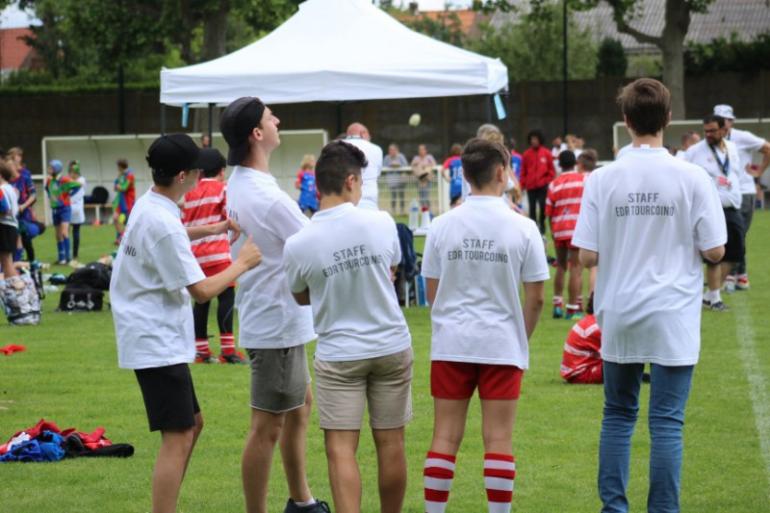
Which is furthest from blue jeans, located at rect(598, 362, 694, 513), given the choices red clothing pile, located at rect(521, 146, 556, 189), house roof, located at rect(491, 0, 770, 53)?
house roof, located at rect(491, 0, 770, 53)

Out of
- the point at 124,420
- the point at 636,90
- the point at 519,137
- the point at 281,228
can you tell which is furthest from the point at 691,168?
the point at 519,137

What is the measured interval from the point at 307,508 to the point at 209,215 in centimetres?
604

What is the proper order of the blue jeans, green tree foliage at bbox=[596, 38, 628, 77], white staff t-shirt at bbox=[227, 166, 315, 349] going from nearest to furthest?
the blue jeans, white staff t-shirt at bbox=[227, 166, 315, 349], green tree foliage at bbox=[596, 38, 628, 77]

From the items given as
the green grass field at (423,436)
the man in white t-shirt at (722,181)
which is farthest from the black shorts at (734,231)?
the green grass field at (423,436)

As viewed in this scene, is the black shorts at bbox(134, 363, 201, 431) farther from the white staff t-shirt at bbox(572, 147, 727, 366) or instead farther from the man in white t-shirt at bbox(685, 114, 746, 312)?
Result: the man in white t-shirt at bbox(685, 114, 746, 312)

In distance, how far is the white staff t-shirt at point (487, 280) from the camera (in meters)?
5.56

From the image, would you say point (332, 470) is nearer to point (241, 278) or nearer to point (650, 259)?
point (241, 278)

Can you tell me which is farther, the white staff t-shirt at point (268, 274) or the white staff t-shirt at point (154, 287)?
the white staff t-shirt at point (268, 274)

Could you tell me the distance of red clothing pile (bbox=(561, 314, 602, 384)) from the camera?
10227mm

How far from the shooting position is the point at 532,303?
575 centimetres

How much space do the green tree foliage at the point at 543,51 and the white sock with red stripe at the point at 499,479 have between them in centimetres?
4366

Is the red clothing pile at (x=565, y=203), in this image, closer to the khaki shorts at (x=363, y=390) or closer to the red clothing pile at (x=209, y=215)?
the red clothing pile at (x=209, y=215)

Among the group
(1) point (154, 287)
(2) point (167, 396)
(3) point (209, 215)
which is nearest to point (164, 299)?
(1) point (154, 287)

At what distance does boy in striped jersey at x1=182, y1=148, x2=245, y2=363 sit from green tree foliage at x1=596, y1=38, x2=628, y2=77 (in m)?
31.9
